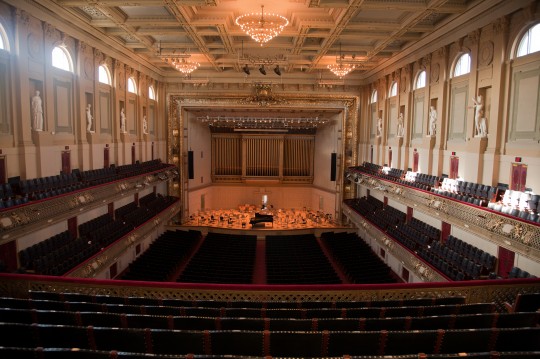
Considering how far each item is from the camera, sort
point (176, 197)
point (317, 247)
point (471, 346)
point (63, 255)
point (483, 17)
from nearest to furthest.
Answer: point (471, 346) < point (63, 255) < point (483, 17) < point (317, 247) < point (176, 197)

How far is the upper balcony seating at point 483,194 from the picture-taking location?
9152 millimetres

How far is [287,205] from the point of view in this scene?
3077 centimetres

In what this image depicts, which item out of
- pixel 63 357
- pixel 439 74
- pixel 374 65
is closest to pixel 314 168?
pixel 374 65

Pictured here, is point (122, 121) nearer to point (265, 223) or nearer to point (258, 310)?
point (265, 223)

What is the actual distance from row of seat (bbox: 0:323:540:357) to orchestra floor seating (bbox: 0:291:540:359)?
12mm

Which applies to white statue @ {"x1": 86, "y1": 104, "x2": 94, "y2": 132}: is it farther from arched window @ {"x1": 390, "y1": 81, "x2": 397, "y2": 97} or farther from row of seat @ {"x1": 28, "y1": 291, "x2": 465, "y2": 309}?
arched window @ {"x1": 390, "y1": 81, "x2": 397, "y2": 97}

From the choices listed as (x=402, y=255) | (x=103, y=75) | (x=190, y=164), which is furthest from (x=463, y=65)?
(x=190, y=164)

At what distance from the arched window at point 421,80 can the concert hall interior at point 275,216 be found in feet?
0.71

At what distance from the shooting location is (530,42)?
414 inches

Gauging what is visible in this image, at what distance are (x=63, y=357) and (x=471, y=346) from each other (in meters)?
4.68

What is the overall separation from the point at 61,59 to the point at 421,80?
16366 millimetres

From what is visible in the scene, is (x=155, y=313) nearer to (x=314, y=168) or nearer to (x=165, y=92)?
(x=165, y=92)

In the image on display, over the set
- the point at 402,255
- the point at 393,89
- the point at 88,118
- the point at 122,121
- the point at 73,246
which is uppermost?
the point at 393,89

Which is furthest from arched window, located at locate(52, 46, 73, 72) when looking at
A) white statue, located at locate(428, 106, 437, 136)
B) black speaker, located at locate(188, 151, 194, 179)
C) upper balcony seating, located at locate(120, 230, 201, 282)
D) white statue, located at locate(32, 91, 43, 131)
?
white statue, located at locate(428, 106, 437, 136)
